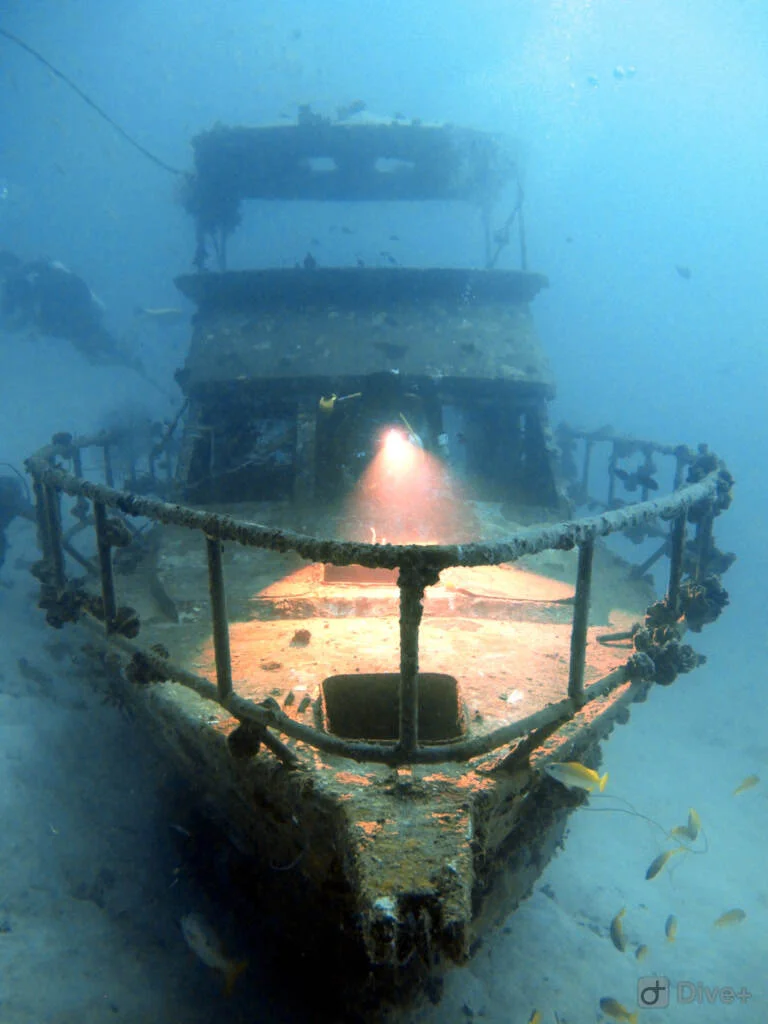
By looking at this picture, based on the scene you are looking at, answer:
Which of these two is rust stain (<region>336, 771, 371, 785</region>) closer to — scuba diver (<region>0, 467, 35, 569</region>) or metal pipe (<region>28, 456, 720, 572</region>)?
metal pipe (<region>28, 456, 720, 572</region>)

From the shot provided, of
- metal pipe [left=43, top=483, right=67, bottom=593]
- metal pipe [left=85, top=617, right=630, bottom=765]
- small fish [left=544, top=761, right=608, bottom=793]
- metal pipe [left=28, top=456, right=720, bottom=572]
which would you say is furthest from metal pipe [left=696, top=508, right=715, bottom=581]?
metal pipe [left=43, top=483, right=67, bottom=593]

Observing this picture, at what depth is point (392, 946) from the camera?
5.21 feet

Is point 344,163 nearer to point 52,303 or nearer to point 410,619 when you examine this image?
point 410,619

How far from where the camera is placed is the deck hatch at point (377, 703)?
121 inches

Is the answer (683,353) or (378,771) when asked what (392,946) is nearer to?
(378,771)

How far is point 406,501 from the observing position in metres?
6.17

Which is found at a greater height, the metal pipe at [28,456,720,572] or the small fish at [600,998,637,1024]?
the metal pipe at [28,456,720,572]

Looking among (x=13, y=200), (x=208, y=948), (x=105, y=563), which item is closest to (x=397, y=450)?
(x=105, y=563)

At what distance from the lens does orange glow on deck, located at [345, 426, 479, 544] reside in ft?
18.7

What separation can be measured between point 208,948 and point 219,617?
1.92 metres

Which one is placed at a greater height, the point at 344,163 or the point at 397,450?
the point at 344,163

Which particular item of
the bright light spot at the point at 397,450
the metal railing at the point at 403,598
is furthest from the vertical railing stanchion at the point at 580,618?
the bright light spot at the point at 397,450

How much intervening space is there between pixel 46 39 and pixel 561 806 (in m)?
78.7

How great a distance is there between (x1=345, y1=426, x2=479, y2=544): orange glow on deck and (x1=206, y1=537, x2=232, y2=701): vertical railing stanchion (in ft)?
9.83
